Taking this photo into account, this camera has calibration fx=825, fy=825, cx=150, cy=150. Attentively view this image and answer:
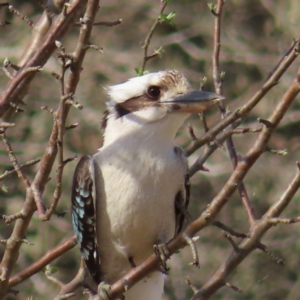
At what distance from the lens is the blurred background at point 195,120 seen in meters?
10.0

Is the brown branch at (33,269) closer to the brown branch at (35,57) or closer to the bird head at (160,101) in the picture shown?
the brown branch at (35,57)

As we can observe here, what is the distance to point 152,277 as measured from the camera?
15.3ft

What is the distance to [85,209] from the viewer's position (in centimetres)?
430

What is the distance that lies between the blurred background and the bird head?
192 inches

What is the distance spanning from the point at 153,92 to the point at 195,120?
21.7 feet

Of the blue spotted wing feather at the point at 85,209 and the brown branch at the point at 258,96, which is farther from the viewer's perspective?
the blue spotted wing feather at the point at 85,209

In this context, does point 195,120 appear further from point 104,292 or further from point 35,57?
point 35,57

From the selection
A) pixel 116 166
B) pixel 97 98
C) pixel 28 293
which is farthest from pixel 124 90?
pixel 97 98

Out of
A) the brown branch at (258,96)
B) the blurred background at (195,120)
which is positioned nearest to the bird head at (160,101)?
the brown branch at (258,96)

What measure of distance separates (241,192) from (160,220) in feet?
1.70

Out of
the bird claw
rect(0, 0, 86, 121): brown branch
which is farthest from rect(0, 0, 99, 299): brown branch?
the bird claw

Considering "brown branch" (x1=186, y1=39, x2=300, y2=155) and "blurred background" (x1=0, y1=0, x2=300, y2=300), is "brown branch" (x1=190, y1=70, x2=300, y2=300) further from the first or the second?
"blurred background" (x1=0, y1=0, x2=300, y2=300)

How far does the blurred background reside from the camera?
1000cm

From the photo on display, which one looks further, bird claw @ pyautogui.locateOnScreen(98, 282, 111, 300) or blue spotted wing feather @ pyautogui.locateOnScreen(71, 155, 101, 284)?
blue spotted wing feather @ pyautogui.locateOnScreen(71, 155, 101, 284)
